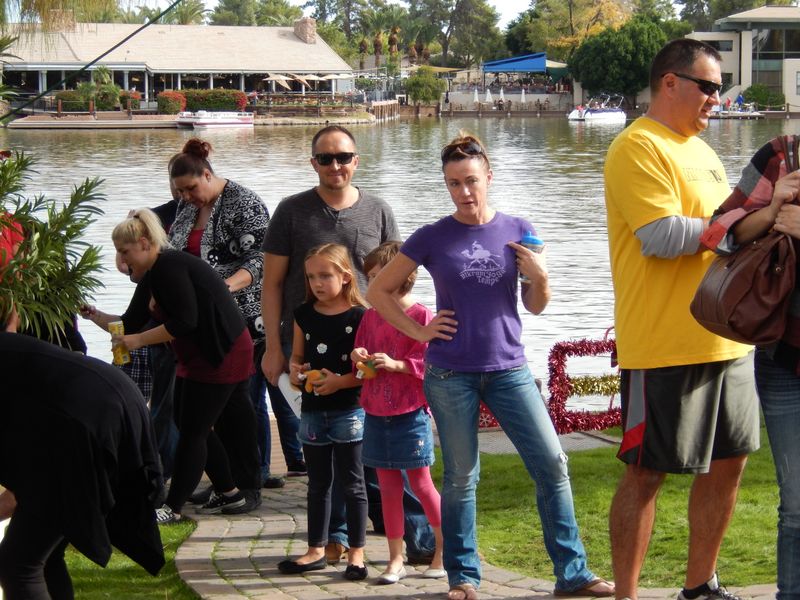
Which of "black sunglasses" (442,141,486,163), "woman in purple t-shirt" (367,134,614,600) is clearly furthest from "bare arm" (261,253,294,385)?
"black sunglasses" (442,141,486,163)

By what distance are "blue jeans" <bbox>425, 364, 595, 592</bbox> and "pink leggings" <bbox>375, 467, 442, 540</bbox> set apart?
404mm

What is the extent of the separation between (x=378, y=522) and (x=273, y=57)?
290 ft

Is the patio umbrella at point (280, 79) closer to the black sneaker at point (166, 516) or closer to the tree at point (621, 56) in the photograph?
the tree at point (621, 56)

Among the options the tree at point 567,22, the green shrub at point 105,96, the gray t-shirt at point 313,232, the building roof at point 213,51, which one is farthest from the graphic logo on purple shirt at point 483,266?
the tree at point 567,22

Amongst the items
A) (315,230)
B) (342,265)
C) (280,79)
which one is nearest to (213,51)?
(280,79)

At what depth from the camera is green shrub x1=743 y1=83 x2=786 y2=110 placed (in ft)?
285

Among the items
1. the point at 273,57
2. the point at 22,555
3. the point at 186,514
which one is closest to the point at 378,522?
the point at 186,514

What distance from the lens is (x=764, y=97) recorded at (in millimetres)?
87062

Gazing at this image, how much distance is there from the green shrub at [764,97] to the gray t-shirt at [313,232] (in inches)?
3348

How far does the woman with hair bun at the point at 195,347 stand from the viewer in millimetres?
5863

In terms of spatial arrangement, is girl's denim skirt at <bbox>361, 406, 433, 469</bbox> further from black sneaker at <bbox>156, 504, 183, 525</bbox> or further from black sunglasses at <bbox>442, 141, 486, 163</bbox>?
black sneaker at <bbox>156, 504, 183, 525</bbox>

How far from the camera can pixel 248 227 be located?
22.1 feet

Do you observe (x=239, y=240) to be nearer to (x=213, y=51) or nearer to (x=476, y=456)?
(x=476, y=456)

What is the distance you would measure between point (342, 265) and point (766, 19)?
8908 centimetres
